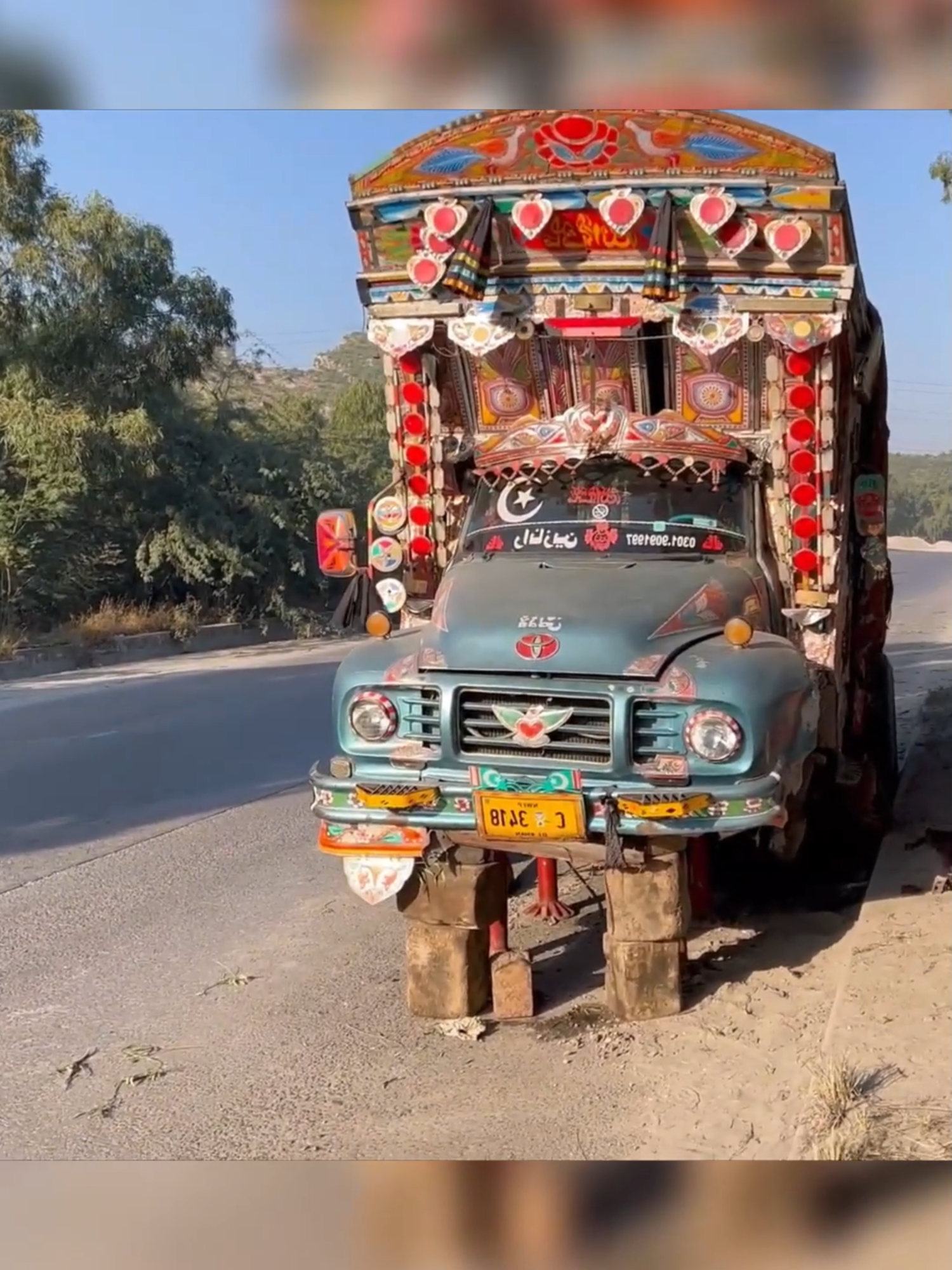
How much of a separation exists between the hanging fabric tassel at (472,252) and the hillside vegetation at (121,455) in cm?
1459

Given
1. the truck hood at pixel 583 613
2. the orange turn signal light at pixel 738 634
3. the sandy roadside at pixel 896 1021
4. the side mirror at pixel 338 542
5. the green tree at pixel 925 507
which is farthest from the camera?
the green tree at pixel 925 507

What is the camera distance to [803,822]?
21.4 feet

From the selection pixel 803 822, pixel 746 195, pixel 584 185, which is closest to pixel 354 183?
pixel 584 185

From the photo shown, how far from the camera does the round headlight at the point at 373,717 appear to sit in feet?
18.5

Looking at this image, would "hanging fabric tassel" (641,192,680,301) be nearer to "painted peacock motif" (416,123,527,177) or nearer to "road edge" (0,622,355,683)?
"painted peacock motif" (416,123,527,177)

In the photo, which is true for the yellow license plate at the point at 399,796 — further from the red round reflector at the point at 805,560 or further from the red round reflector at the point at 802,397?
the red round reflector at the point at 802,397

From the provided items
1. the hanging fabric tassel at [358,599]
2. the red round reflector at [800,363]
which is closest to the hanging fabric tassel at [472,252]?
the red round reflector at [800,363]

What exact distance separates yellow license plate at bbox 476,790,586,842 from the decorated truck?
0.01m

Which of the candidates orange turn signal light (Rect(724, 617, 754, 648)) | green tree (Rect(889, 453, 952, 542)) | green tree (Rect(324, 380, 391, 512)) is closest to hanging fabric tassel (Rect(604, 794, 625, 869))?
orange turn signal light (Rect(724, 617, 754, 648))

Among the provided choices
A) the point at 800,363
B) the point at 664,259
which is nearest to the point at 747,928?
the point at 800,363

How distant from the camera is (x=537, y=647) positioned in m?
5.50

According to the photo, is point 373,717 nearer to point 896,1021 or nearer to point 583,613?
point 583,613

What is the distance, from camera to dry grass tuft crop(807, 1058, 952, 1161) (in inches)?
164
